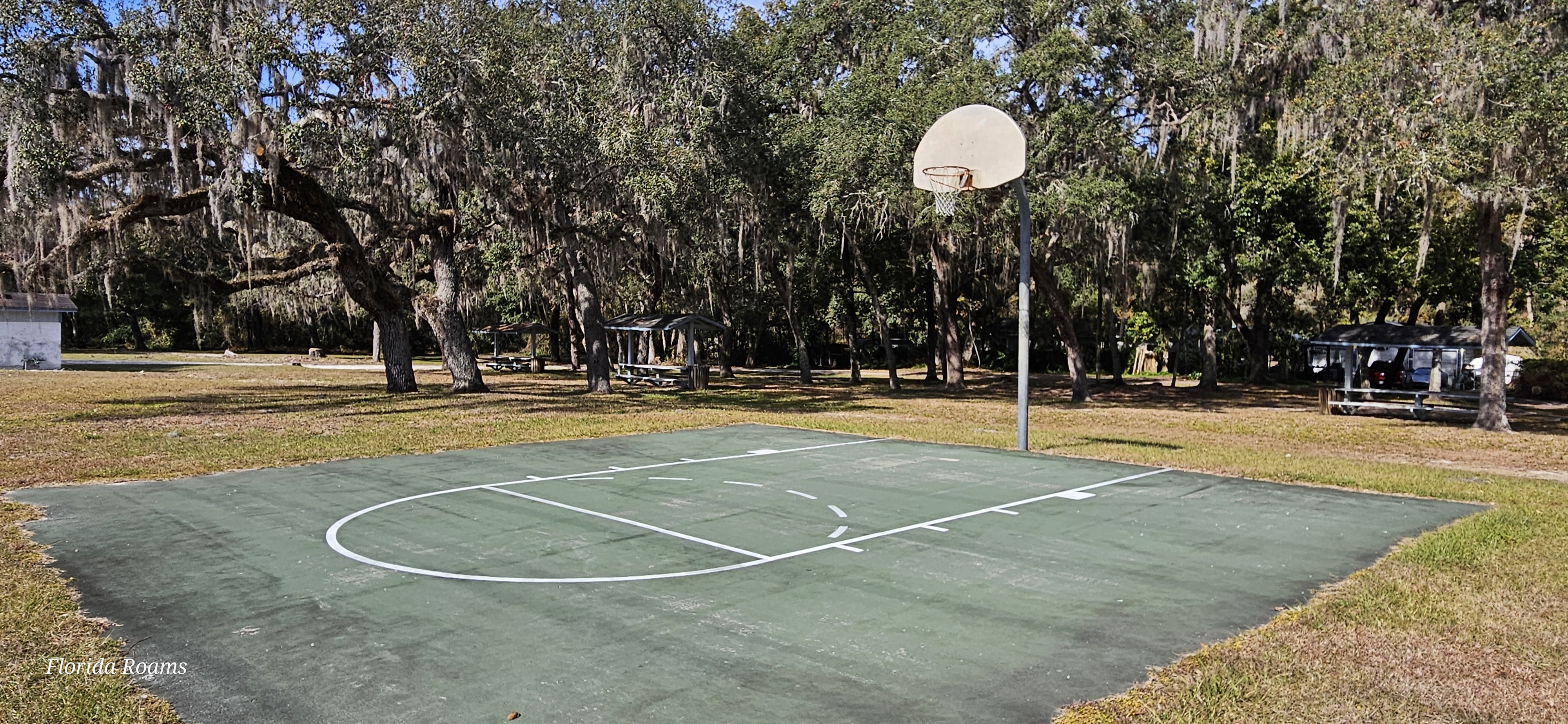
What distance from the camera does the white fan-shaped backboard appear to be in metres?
12.7

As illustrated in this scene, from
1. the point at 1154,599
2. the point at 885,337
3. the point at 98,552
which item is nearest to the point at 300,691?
the point at 98,552

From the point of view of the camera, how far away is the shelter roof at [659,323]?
27.1 meters

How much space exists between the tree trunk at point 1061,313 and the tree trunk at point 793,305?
262 inches

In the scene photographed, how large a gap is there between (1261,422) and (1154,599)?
48.9 ft

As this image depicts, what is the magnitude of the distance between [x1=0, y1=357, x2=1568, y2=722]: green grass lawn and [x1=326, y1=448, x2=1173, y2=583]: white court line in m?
1.65

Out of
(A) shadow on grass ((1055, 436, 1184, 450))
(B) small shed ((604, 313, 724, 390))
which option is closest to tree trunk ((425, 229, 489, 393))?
(B) small shed ((604, 313, 724, 390))

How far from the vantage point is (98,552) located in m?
6.84

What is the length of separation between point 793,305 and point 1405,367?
61.0 ft

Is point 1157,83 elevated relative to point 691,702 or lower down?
elevated

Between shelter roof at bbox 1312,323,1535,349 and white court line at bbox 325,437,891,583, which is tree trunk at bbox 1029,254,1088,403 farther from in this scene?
white court line at bbox 325,437,891,583

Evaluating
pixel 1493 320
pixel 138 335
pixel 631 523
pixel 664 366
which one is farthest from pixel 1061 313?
pixel 138 335

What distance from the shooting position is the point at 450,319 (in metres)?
22.6

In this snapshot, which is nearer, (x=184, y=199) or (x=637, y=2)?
(x=184, y=199)

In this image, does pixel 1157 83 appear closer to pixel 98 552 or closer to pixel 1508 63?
pixel 1508 63
